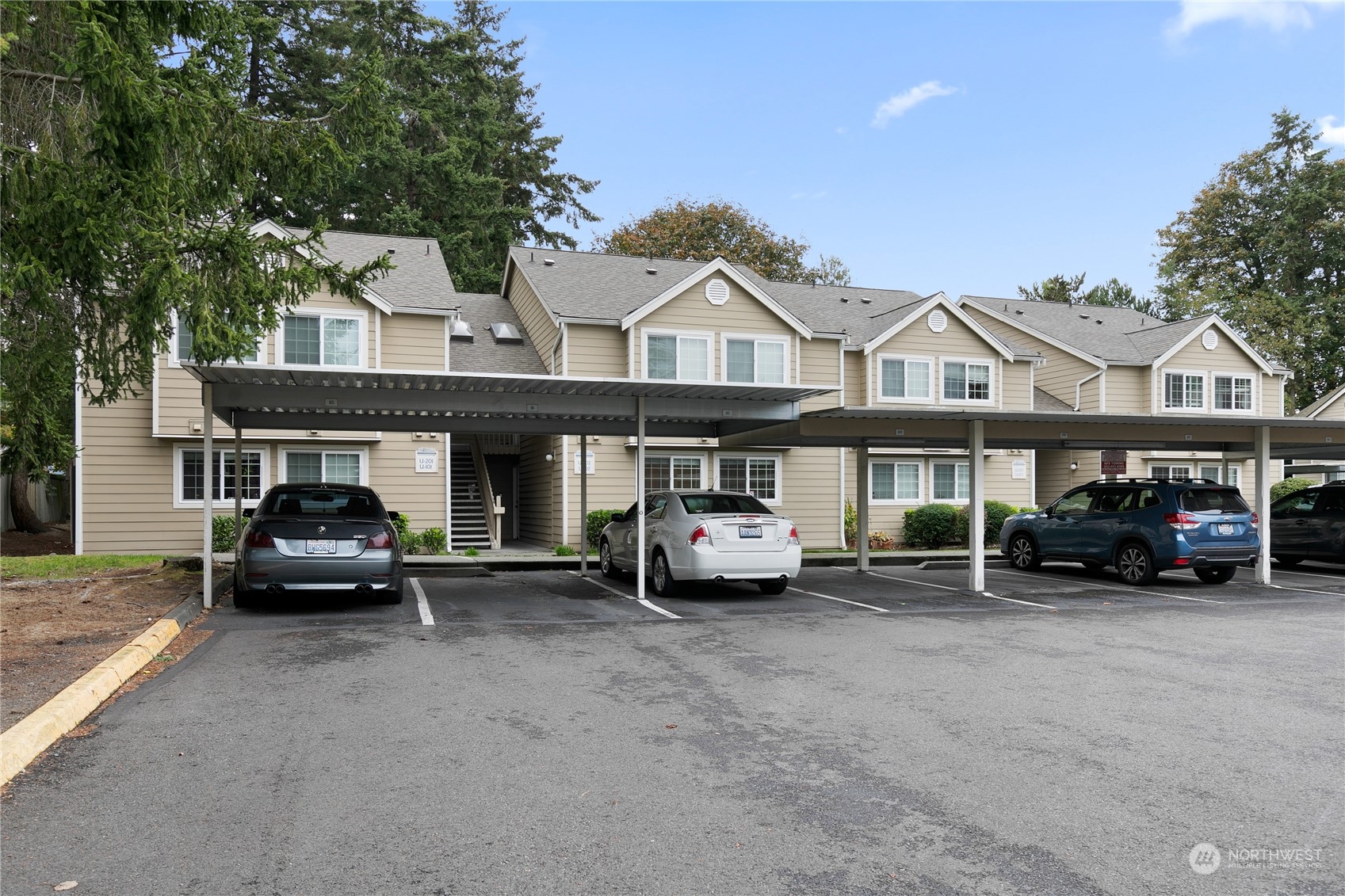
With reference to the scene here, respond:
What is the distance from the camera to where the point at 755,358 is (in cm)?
2342

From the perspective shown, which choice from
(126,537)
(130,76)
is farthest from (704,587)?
(126,537)

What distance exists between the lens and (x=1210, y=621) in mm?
11641

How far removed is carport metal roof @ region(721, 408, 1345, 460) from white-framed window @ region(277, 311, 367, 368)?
28.6ft

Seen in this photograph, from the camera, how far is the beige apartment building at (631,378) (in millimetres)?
19906

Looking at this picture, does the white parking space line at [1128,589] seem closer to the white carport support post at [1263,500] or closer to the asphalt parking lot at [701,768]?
the white carport support post at [1263,500]

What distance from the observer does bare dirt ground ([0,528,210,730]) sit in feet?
23.0

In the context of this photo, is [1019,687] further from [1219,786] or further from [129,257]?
[129,257]

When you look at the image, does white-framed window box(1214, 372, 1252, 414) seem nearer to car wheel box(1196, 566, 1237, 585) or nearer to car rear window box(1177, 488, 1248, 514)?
car wheel box(1196, 566, 1237, 585)

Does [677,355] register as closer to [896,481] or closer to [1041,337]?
[896,481]

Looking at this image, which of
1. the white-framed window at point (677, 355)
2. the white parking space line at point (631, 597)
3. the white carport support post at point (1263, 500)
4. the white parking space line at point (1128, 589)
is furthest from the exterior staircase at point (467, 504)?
the white carport support post at point (1263, 500)

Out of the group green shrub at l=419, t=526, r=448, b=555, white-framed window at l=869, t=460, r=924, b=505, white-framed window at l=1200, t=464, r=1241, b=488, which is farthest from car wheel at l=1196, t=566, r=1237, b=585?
white-framed window at l=1200, t=464, r=1241, b=488

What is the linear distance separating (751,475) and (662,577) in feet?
35.4

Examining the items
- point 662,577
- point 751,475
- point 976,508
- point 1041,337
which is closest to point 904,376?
point 751,475

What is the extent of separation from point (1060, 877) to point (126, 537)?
2037cm
